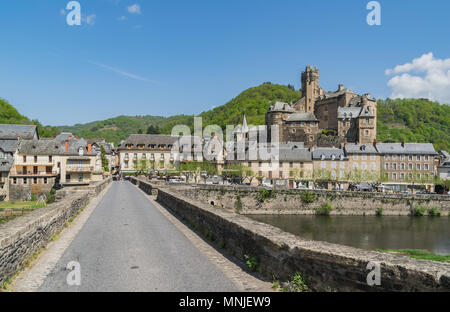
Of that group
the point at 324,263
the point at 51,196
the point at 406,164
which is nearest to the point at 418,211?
the point at 406,164

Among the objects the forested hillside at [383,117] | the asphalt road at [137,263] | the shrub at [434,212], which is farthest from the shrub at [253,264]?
the forested hillside at [383,117]

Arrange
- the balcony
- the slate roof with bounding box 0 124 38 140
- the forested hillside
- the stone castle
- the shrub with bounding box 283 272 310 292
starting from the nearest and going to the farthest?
1. the shrub with bounding box 283 272 310 292
2. the balcony
3. the slate roof with bounding box 0 124 38 140
4. the stone castle
5. the forested hillside

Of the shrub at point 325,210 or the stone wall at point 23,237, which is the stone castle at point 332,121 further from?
the stone wall at point 23,237

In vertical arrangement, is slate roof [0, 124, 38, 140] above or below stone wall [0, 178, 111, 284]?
above

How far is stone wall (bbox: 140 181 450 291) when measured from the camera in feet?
15.9

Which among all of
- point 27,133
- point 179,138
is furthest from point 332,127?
point 27,133

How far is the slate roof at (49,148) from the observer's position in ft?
204

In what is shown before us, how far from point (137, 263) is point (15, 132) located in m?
74.9

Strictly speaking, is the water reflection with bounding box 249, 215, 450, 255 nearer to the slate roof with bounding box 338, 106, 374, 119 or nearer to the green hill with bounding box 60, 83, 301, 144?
the slate roof with bounding box 338, 106, 374, 119

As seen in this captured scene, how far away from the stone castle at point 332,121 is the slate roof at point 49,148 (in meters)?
52.7

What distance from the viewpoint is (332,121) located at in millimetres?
101188

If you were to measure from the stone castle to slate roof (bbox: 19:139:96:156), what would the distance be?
52.7 metres

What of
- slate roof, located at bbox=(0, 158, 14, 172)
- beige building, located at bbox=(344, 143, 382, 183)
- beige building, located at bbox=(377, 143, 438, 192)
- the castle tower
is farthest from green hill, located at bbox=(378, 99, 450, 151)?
slate roof, located at bbox=(0, 158, 14, 172)

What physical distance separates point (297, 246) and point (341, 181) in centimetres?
6442
